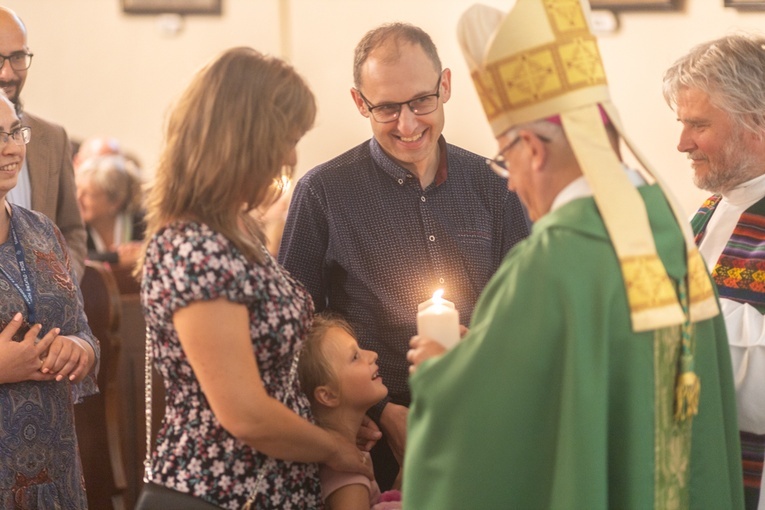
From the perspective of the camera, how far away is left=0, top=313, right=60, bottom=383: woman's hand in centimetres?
Answer: 252

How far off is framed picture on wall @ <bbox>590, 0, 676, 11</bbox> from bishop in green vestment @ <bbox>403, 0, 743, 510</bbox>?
9.53ft

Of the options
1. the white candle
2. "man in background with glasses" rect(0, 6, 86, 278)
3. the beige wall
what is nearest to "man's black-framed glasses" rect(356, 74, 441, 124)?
the white candle

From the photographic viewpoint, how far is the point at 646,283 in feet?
6.59

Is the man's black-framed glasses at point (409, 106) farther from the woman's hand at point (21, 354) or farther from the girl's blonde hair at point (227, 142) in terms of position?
the woman's hand at point (21, 354)

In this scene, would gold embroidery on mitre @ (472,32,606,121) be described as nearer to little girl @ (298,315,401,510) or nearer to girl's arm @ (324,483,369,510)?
little girl @ (298,315,401,510)

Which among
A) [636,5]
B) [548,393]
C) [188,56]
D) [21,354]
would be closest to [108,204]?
[188,56]

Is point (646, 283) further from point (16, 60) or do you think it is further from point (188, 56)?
point (188, 56)

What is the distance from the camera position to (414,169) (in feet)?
9.94

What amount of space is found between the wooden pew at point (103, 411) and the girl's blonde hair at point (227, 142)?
163 centimetres

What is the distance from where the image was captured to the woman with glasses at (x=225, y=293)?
6.59 feet

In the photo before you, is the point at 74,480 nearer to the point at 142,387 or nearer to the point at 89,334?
the point at 89,334

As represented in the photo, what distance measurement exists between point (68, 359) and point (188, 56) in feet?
19.3

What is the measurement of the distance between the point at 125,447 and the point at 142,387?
0.28 metres

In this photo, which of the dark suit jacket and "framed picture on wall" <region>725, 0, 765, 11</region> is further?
"framed picture on wall" <region>725, 0, 765, 11</region>
